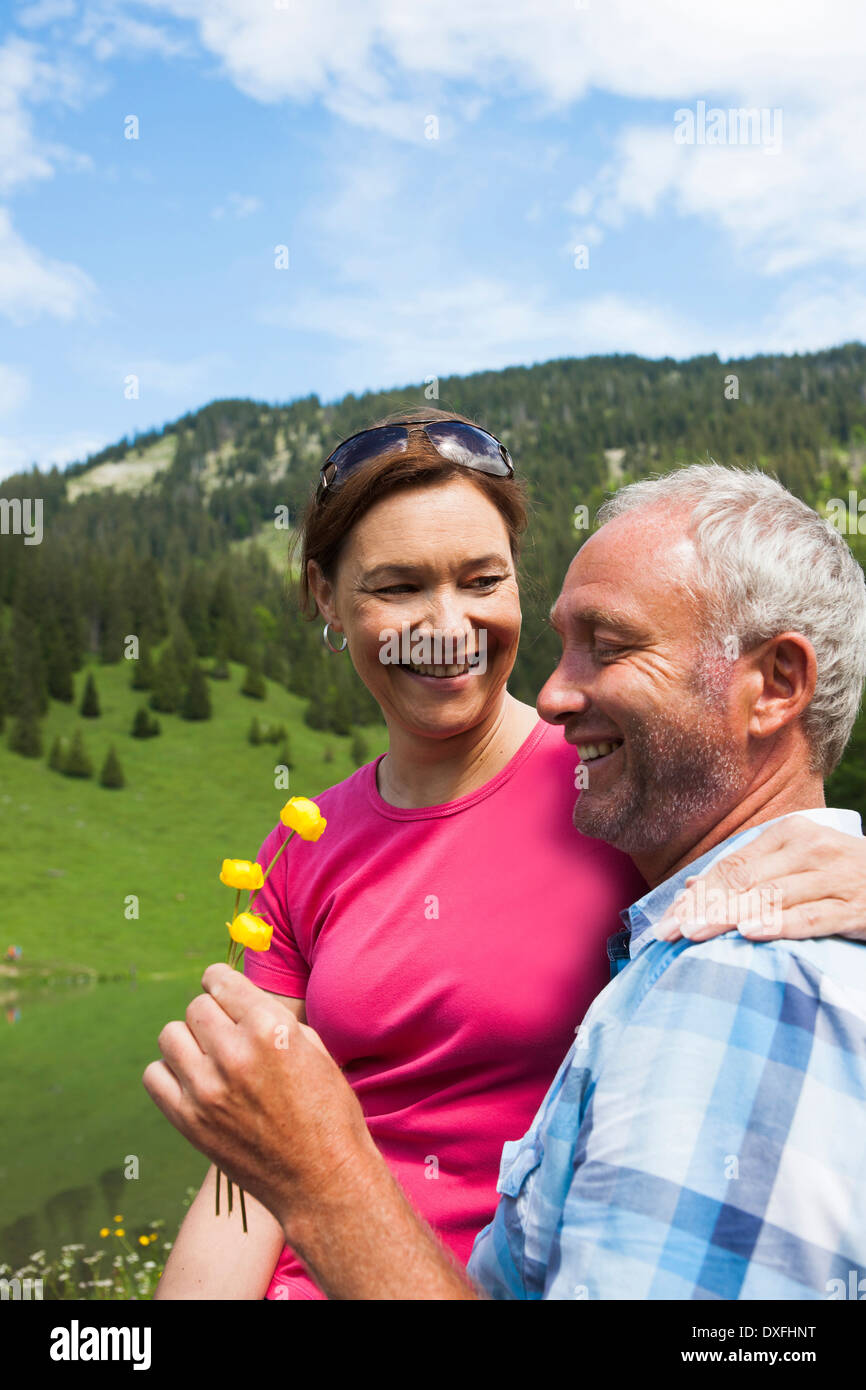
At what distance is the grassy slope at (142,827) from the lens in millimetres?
80250

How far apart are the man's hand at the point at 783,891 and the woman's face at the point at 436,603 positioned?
4.14ft

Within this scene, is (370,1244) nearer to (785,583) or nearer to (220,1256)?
(220,1256)

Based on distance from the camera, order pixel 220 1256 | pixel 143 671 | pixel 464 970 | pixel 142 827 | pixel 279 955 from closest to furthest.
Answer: pixel 464 970 < pixel 220 1256 < pixel 279 955 < pixel 142 827 < pixel 143 671

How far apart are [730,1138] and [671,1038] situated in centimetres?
20

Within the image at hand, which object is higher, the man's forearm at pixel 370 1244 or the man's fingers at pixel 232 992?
the man's fingers at pixel 232 992

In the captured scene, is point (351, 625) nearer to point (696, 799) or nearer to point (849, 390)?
point (696, 799)

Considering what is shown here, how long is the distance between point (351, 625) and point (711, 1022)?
1941 mm

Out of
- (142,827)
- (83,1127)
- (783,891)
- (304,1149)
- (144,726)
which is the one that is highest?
(144,726)

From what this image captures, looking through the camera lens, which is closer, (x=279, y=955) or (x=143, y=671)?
(x=279, y=955)

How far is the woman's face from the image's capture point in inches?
132

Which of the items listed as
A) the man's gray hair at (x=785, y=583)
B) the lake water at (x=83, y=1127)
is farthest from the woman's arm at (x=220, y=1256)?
the lake water at (x=83, y=1127)

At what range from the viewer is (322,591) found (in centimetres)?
382

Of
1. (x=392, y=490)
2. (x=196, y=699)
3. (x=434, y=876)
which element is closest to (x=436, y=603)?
(x=392, y=490)

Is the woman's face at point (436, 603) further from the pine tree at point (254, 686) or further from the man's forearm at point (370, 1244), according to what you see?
the pine tree at point (254, 686)
